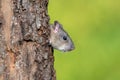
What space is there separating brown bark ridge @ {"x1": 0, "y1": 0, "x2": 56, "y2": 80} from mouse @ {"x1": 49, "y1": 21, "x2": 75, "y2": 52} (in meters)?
0.14

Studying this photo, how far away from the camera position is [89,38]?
10.3 metres

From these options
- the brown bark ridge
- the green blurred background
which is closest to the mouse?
the brown bark ridge

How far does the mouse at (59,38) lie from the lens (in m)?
5.29

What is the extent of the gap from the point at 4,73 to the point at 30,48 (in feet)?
0.73

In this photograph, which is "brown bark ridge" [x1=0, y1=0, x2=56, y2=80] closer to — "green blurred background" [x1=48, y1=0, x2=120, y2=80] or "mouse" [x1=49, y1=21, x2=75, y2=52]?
Answer: "mouse" [x1=49, y1=21, x2=75, y2=52]

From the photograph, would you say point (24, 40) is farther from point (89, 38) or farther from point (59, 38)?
point (89, 38)

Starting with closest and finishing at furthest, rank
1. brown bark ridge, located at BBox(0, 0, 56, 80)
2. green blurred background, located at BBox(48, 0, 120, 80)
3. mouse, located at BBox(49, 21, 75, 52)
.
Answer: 1. brown bark ridge, located at BBox(0, 0, 56, 80)
2. mouse, located at BBox(49, 21, 75, 52)
3. green blurred background, located at BBox(48, 0, 120, 80)

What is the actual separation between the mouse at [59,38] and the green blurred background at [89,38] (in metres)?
3.57

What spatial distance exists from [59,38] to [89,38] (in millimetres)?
4873

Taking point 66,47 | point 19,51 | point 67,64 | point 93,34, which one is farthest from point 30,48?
point 93,34

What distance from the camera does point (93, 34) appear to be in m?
10.4

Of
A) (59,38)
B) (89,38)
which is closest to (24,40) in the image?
(59,38)

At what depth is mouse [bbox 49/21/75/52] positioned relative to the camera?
5292mm

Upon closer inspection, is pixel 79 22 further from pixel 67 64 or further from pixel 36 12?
pixel 36 12
